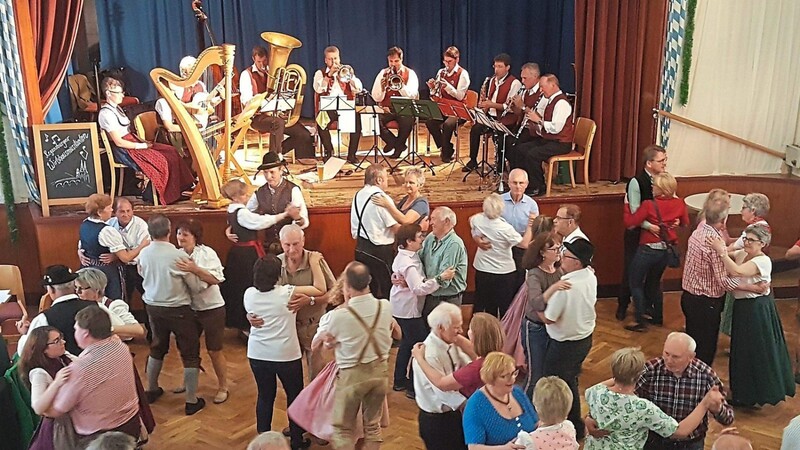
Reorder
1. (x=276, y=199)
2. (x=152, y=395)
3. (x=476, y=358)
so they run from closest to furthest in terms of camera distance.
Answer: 1. (x=476, y=358)
2. (x=152, y=395)
3. (x=276, y=199)

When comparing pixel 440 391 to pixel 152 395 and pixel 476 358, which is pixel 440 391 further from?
pixel 152 395

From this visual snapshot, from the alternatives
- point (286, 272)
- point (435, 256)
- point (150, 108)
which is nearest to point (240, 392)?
point (286, 272)

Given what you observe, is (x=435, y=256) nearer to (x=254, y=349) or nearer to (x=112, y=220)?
(x=254, y=349)

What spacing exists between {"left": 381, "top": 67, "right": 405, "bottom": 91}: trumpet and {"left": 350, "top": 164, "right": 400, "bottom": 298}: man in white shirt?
128 inches

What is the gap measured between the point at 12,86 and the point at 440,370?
5266 millimetres

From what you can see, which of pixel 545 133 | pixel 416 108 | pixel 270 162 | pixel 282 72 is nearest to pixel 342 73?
pixel 282 72

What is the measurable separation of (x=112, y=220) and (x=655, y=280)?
4.35 meters

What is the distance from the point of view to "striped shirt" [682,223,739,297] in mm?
5527

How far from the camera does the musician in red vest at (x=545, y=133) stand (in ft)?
25.9

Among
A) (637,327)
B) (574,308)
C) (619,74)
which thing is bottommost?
(637,327)

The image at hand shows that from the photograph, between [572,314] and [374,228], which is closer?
[572,314]

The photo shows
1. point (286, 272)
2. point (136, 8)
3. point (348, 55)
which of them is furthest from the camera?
point (348, 55)

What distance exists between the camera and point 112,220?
6418 millimetres

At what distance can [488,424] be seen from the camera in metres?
3.72
